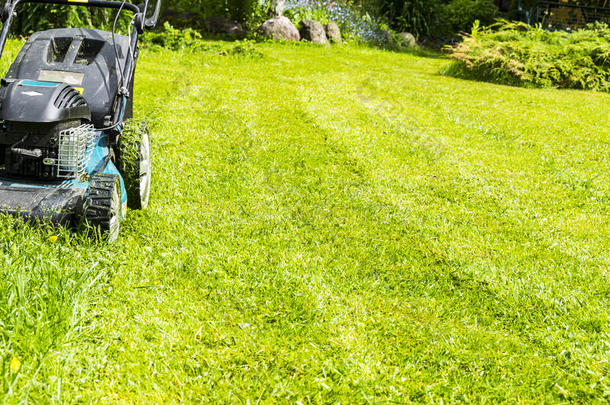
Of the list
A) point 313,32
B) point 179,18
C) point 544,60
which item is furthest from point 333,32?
point 544,60

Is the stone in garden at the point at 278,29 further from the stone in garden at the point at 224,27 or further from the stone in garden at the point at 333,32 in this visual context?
the stone in garden at the point at 333,32

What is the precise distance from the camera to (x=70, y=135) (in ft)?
9.55

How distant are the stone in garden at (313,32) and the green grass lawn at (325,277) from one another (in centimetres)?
705

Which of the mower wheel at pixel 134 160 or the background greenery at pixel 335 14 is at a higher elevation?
the background greenery at pixel 335 14

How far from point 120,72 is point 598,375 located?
3.14 metres

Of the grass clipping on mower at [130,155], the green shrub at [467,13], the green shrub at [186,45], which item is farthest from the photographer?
the green shrub at [467,13]

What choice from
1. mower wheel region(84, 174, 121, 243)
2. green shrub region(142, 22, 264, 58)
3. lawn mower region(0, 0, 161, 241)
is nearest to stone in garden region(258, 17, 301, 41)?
green shrub region(142, 22, 264, 58)

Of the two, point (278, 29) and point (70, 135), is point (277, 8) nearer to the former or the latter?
point (278, 29)

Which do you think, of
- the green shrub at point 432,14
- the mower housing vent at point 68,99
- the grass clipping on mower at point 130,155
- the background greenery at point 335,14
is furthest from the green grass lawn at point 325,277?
the green shrub at point 432,14

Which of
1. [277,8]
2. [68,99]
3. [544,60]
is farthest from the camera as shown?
[277,8]

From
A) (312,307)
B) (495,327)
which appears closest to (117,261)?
(312,307)

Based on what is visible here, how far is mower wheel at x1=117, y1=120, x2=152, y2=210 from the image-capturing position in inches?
139

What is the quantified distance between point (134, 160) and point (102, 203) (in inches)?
27.3

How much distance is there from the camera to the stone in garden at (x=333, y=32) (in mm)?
13193
